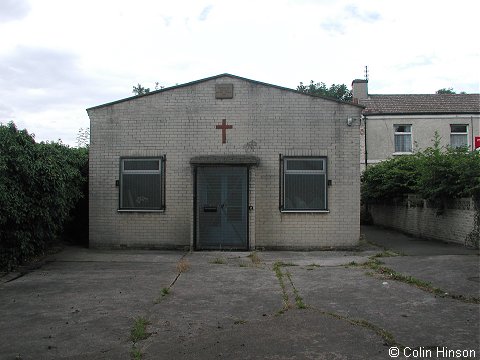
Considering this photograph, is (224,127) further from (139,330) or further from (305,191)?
(139,330)

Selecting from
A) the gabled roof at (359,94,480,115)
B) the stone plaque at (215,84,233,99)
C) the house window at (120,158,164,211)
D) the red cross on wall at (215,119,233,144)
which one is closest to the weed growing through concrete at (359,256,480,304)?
the red cross on wall at (215,119,233,144)

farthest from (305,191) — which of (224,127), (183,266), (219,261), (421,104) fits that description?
(421,104)

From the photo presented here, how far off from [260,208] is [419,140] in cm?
1601

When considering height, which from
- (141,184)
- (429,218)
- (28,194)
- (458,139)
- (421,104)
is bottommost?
(429,218)

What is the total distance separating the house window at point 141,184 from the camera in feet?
42.6

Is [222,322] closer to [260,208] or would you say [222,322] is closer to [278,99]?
[260,208]

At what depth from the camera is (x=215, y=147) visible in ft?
42.4

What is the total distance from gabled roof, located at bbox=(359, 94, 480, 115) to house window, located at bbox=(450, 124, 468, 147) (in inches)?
33.3

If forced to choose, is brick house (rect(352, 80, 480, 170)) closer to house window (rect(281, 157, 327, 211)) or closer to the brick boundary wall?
the brick boundary wall

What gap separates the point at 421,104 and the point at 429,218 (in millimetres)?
13053

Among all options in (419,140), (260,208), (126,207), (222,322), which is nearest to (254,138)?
(260,208)

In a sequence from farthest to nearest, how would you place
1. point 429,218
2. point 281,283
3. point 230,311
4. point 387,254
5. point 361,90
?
point 361,90 < point 429,218 < point 387,254 < point 281,283 < point 230,311

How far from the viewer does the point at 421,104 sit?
87.3 feet

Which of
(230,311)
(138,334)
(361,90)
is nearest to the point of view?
(138,334)
